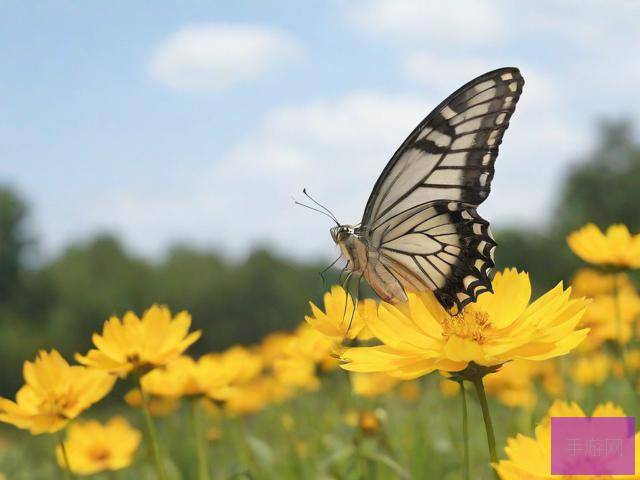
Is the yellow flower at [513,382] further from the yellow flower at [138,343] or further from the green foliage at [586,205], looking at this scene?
the green foliage at [586,205]

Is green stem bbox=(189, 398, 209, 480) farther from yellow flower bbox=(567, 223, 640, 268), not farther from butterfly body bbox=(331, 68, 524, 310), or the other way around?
yellow flower bbox=(567, 223, 640, 268)

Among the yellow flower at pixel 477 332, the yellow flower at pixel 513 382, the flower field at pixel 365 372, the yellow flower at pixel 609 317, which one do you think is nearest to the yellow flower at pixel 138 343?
the flower field at pixel 365 372

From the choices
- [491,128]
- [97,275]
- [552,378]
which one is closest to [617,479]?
[491,128]

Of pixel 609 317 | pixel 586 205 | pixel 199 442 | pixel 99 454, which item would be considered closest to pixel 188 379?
pixel 199 442

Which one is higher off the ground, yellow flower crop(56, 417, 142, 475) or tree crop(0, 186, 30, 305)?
tree crop(0, 186, 30, 305)

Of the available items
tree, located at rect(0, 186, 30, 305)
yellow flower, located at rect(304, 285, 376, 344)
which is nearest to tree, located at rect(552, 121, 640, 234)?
tree, located at rect(0, 186, 30, 305)

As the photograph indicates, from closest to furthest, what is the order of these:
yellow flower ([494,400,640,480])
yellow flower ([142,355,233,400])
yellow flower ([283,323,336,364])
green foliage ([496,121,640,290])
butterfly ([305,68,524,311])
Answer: yellow flower ([494,400,640,480])
butterfly ([305,68,524,311])
yellow flower ([283,323,336,364])
yellow flower ([142,355,233,400])
green foliage ([496,121,640,290])

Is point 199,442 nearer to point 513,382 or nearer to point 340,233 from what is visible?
point 340,233
